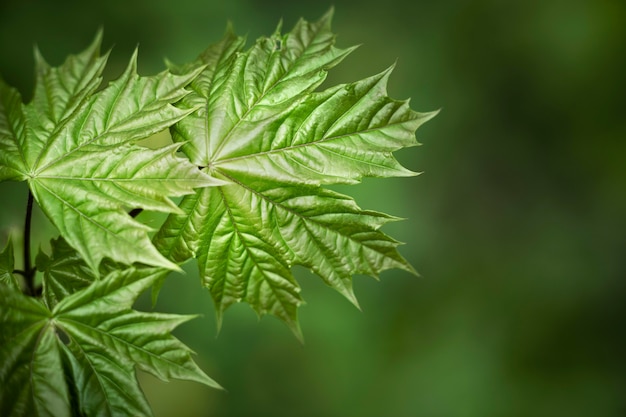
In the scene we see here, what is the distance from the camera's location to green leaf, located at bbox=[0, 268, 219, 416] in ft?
2.83

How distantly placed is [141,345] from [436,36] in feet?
9.52

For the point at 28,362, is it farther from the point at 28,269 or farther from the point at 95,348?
the point at 28,269

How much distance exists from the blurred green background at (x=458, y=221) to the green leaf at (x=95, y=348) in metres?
1.83

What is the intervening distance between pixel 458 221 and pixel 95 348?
2.65 meters

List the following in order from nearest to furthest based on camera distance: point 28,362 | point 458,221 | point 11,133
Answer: point 28,362 < point 11,133 < point 458,221

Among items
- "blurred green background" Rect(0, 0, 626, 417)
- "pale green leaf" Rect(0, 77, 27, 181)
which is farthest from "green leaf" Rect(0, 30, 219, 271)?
"blurred green background" Rect(0, 0, 626, 417)

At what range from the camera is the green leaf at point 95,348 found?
86 centimetres

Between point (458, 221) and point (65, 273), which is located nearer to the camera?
point (65, 273)

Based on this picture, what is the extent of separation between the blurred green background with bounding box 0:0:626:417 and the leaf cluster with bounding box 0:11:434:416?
1753mm

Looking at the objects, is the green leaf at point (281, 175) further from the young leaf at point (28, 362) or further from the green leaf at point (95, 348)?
the young leaf at point (28, 362)

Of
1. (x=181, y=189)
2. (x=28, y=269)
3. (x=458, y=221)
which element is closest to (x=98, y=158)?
(x=181, y=189)

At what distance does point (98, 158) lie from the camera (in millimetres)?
940

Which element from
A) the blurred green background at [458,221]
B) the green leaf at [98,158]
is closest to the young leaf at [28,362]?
the green leaf at [98,158]

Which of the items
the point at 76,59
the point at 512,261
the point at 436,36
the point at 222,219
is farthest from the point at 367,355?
the point at 76,59
